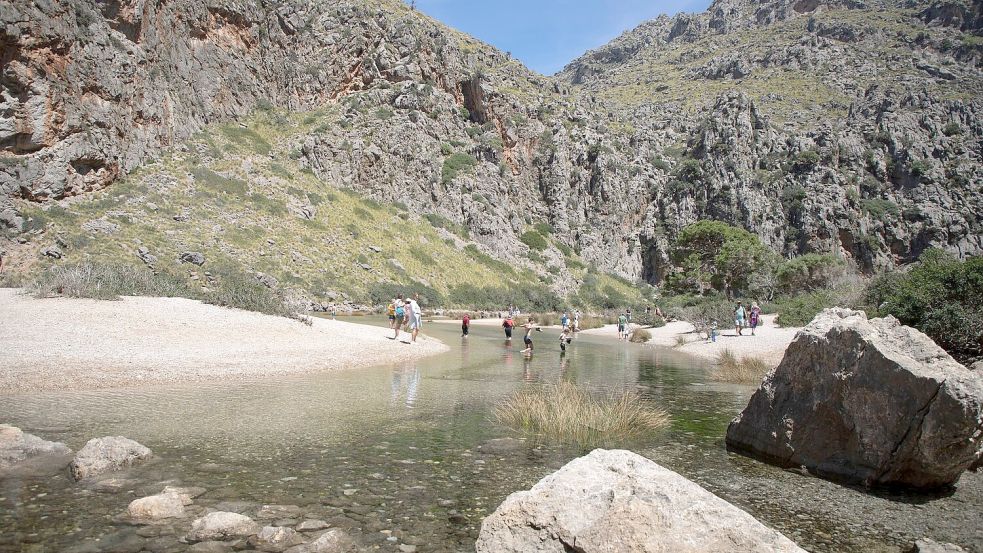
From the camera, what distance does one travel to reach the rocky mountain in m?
38.4

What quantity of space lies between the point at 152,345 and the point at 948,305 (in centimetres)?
2208

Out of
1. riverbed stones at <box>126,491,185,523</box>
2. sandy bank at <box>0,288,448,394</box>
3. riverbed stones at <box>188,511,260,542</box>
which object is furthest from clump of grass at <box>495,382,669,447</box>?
sandy bank at <box>0,288,448,394</box>

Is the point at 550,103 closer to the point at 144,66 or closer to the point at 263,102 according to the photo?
the point at 263,102

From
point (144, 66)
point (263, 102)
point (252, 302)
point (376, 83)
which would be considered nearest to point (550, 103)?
point (376, 83)

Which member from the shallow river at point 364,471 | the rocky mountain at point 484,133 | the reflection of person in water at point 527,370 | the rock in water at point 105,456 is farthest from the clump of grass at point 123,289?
the rock in water at point 105,456

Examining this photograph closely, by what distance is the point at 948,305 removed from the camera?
48.0ft

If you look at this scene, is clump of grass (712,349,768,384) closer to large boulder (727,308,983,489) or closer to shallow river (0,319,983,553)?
shallow river (0,319,983,553)

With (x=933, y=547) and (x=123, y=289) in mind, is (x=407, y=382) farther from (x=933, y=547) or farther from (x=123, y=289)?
(x=123, y=289)

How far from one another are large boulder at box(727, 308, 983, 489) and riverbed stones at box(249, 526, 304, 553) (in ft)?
22.2

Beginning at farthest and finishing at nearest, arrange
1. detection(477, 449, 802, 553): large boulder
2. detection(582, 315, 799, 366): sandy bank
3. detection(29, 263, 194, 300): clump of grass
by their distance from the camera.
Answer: detection(582, 315, 799, 366): sandy bank → detection(29, 263, 194, 300): clump of grass → detection(477, 449, 802, 553): large boulder

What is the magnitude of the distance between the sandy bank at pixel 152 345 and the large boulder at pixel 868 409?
1209cm

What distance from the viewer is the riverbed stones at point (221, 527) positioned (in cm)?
453

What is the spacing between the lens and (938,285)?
15.6 metres

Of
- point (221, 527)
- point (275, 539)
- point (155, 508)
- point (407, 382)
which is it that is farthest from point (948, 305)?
point (155, 508)
